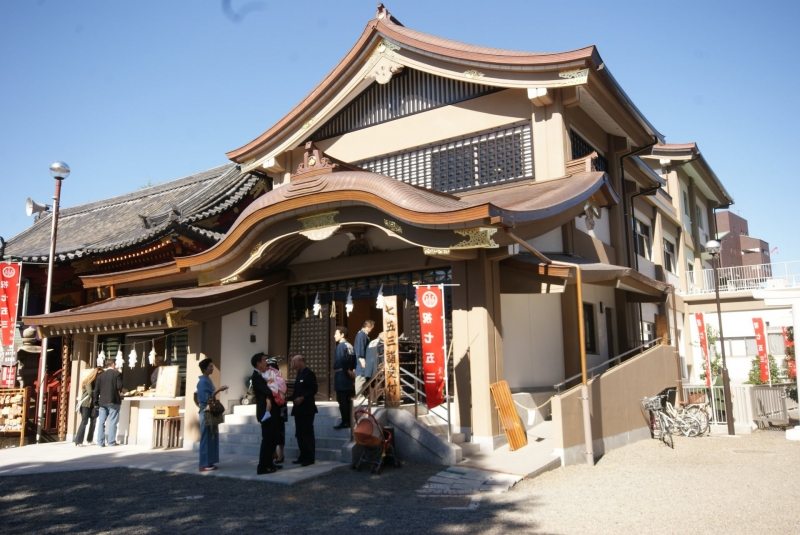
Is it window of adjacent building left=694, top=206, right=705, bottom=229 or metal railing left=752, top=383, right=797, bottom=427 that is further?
window of adjacent building left=694, top=206, right=705, bottom=229

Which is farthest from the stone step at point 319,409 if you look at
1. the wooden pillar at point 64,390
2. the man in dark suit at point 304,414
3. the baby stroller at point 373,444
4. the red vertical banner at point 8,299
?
the red vertical banner at point 8,299

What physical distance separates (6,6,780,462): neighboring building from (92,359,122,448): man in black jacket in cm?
109

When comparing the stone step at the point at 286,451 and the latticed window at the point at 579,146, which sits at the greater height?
the latticed window at the point at 579,146

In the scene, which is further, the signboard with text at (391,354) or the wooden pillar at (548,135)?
the wooden pillar at (548,135)

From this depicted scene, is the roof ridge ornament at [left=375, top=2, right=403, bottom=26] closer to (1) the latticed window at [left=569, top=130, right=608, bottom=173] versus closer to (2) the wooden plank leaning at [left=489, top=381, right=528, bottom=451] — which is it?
(1) the latticed window at [left=569, top=130, right=608, bottom=173]

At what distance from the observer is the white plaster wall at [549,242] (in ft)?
44.0

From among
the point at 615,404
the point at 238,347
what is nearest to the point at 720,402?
the point at 615,404

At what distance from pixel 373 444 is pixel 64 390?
9365 millimetres

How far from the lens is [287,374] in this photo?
1402cm

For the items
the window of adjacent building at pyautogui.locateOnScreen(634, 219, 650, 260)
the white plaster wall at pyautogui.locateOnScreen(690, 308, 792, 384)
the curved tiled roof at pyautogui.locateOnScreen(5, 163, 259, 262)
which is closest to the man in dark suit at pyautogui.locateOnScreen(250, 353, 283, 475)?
the curved tiled roof at pyautogui.locateOnScreen(5, 163, 259, 262)

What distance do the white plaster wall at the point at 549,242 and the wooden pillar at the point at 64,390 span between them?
36.0 ft

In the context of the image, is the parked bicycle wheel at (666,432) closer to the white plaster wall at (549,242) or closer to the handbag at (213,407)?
the white plaster wall at (549,242)

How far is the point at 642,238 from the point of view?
69.9 feet

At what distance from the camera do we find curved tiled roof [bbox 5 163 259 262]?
16375mm
